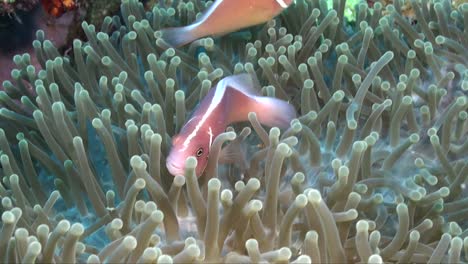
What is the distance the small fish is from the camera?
3.28 metres

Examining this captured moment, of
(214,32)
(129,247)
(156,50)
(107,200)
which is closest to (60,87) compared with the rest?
(156,50)

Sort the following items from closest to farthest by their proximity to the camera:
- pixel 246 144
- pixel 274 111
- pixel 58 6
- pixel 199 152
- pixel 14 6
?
pixel 199 152
pixel 274 111
pixel 246 144
pixel 14 6
pixel 58 6

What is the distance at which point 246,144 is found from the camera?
6.86ft

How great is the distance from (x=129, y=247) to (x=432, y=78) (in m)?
1.67

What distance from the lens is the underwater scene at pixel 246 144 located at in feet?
5.16

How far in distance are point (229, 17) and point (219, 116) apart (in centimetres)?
76

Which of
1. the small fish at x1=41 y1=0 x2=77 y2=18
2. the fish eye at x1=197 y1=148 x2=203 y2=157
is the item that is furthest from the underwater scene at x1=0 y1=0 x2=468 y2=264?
the small fish at x1=41 y1=0 x2=77 y2=18

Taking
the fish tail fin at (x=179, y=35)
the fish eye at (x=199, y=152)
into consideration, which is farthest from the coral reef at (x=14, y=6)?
the fish eye at (x=199, y=152)

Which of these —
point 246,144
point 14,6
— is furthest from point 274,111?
point 14,6

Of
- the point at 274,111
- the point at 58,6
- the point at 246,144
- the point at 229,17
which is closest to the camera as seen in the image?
the point at 274,111

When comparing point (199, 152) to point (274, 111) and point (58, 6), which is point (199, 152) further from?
point (58, 6)

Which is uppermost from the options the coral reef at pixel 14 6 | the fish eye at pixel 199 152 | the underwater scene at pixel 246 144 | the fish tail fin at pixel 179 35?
the coral reef at pixel 14 6

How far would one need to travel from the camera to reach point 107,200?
1831 mm

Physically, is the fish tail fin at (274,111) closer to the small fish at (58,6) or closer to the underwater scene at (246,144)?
the underwater scene at (246,144)
